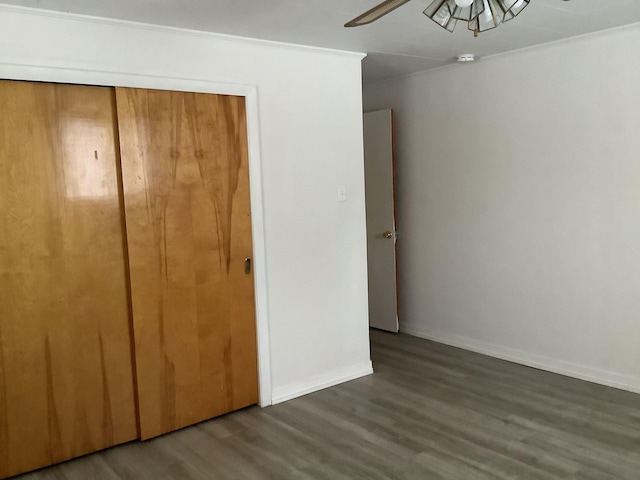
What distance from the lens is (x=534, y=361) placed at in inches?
161

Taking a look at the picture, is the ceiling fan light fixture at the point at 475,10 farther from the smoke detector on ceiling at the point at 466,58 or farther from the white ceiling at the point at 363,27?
the smoke detector on ceiling at the point at 466,58

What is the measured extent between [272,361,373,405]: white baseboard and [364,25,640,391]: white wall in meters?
1.05

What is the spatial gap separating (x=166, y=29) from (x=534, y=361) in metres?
3.35

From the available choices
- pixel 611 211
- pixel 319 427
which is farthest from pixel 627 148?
pixel 319 427

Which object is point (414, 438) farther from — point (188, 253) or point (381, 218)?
point (381, 218)

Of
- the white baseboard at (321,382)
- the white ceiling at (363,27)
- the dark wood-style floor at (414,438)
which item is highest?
the white ceiling at (363,27)

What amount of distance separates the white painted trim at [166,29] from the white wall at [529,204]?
1.10 m

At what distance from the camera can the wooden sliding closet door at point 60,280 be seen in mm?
2715

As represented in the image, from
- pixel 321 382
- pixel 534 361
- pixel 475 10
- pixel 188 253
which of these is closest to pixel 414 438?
pixel 321 382

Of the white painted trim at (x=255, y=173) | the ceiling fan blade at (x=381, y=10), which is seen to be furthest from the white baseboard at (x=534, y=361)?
the ceiling fan blade at (x=381, y=10)

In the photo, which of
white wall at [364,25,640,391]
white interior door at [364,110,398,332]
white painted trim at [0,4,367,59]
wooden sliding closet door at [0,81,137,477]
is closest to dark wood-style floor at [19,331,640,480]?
wooden sliding closet door at [0,81,137,477]

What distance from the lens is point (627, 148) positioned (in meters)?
3.49

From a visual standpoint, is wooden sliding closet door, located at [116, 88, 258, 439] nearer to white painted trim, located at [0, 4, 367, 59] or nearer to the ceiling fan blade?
white painted trim, located at [0, 4, 367, 59]

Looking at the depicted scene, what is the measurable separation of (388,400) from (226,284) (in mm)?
1279
